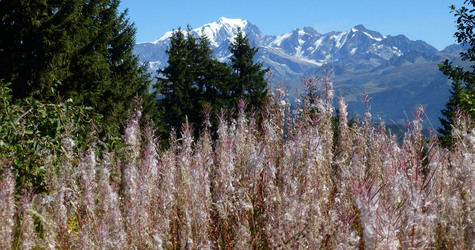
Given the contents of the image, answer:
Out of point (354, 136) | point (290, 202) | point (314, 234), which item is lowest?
point (314, 234)

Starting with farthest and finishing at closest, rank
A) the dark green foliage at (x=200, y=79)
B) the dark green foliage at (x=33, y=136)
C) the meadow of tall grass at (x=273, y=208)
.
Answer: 1. the dark green foliage at (x=200, y=79)
2. the dark green foliage at (x=33, y=136)
3. the meadow of tall grass at (x=273, y=208)

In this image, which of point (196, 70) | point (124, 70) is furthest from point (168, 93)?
point (124, 70)

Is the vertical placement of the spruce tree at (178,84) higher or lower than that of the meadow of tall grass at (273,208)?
higher

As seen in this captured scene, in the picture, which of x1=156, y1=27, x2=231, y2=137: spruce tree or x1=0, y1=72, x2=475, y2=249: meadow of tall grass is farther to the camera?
x1=156, y1=27, x2=231, y2=137: spruce tree

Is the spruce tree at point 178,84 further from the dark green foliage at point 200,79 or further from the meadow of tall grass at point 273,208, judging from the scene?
the meadow of tall grass at point 273,208

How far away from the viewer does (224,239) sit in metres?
2.23

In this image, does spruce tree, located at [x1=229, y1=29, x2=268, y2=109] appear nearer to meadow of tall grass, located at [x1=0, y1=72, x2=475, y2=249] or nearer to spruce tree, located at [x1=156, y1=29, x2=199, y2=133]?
spruce tree, located at [x1=156, y1=29, x2=199, y2=133]

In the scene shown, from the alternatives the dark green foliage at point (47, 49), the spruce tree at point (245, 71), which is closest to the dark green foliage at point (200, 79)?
the spruce tree at point (245, 71)

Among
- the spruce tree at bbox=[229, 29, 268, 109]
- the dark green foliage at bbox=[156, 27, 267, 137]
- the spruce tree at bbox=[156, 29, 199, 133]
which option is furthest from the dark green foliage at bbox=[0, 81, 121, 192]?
the spruce tree at bbox=[229, 29, 268, 109]

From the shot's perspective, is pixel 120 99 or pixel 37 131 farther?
pixel 120 99

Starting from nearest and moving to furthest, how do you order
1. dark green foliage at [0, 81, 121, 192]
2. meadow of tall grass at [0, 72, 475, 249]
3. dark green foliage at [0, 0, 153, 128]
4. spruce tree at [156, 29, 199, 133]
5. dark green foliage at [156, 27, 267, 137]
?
meadow of tall grass at [0, 72, 475, 249], dark green foliage at [0, 81, 121, 192], dark green foliage at [0, 0, 153, 128], spruce tree at [156, 29, 199, 133], dark green foliage at [156, 27, 267, 137]

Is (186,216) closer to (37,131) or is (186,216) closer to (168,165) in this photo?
(168,165)

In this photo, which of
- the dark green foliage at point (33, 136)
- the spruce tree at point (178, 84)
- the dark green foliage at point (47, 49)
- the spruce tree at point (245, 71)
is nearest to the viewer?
the dark green foliage at point (33, 136)

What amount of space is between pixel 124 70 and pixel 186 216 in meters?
26.9
